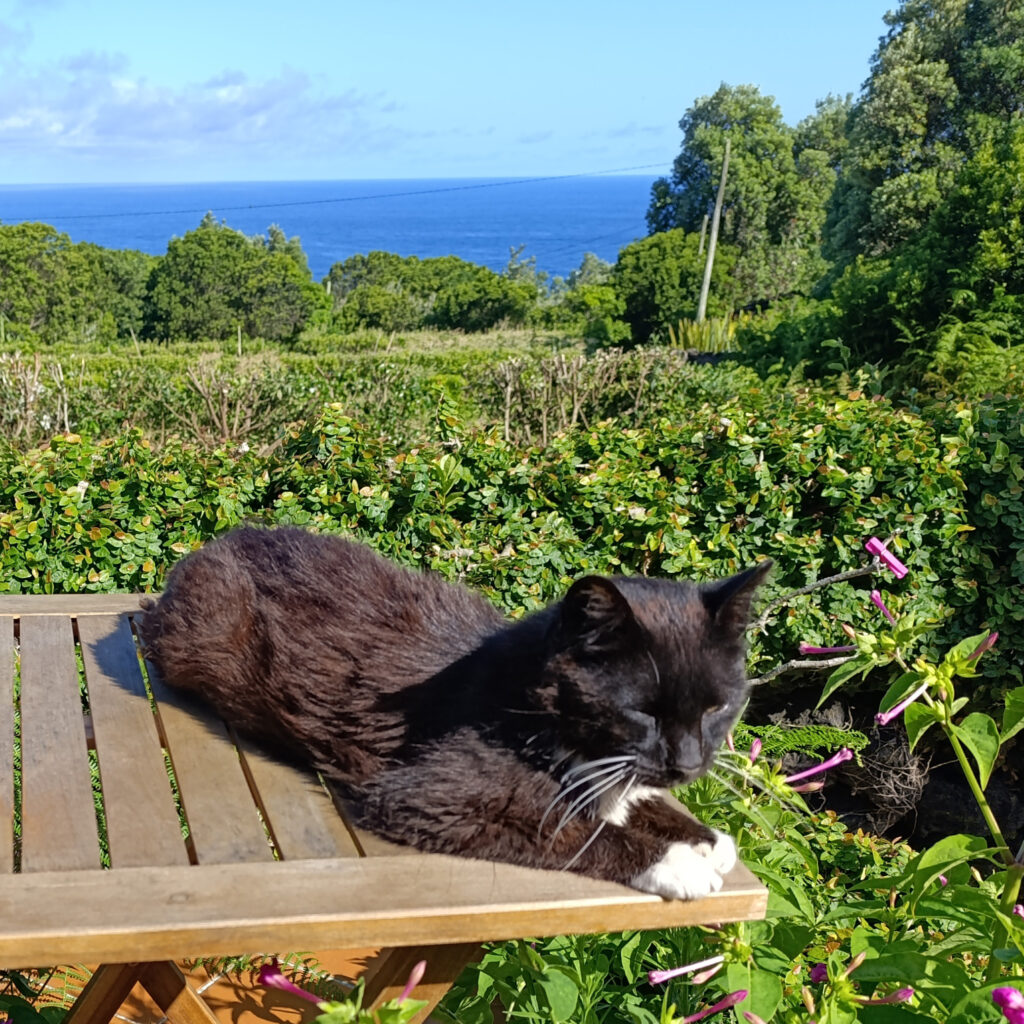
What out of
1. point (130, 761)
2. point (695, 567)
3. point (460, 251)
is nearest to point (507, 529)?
point (695, 567)

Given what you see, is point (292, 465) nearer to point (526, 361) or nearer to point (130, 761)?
point (130, 761)

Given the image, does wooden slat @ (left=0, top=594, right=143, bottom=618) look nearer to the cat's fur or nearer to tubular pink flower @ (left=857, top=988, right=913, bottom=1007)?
the cat's fur

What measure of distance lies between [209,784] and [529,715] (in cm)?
64

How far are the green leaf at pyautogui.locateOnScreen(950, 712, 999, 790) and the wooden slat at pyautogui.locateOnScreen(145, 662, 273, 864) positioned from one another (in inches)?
45.6

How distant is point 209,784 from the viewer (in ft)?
6.00

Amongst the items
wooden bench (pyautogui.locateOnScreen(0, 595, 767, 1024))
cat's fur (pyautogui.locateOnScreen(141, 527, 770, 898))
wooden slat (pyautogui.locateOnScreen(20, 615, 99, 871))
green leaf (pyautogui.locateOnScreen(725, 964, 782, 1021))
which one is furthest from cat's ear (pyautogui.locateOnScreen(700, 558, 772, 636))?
wooden slat (pyautogui.locateOnScreen(20, 615, 99, 871))

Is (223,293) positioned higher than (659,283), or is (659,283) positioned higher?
(659,283)

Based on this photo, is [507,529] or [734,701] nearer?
[734,701]

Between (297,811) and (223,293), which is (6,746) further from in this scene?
(223,293)

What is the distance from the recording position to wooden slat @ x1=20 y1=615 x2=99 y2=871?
159 centimetres

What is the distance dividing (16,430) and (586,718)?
621cm

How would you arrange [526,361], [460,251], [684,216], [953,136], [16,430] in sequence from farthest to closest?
[460,251], [684,216], [953,136], [526,361], [16,430]

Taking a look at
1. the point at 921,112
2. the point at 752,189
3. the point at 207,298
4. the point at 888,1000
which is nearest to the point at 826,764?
the point at 888,1000

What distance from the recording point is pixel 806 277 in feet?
84.0
